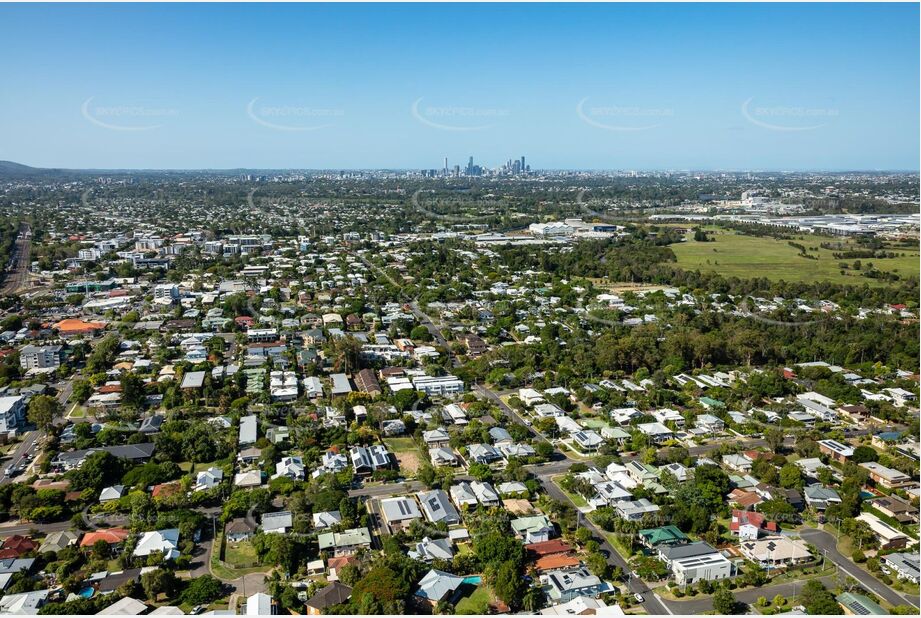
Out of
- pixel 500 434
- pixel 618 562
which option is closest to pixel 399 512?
pixel 618 562

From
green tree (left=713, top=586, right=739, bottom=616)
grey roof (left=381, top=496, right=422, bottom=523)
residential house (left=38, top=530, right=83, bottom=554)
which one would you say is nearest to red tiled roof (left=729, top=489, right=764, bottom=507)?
green tree (left=713, top=586, right=739, bottom=616)

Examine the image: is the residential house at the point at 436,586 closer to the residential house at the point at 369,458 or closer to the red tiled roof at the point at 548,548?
the red tiled roof at the point at 548,548

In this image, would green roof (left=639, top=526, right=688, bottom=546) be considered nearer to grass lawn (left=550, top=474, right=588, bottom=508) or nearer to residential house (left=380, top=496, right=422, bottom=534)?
grass lawn (left=550, top=474, right=588, bottom=508)

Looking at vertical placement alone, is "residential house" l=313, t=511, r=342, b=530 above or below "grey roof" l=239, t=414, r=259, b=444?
below

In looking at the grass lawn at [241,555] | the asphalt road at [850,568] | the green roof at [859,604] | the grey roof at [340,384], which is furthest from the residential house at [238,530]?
the asphalt road at [850,568]

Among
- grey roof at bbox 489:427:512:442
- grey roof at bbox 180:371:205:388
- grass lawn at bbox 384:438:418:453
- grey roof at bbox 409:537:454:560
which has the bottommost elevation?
grass lawn at bbox 384:438:418:453

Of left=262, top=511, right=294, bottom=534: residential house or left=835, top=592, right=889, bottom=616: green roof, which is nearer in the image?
left=835, top=592, right=889, bottom=616: green roof
